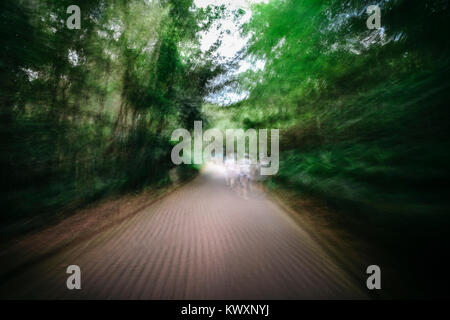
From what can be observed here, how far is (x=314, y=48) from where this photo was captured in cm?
561

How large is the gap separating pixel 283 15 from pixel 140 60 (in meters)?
5.40

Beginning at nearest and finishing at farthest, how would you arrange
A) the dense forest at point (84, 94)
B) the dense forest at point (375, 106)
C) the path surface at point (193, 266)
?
the path surface at point (193, 266), the dense forest at point (375, 106), the dense forest at point (84, 94)

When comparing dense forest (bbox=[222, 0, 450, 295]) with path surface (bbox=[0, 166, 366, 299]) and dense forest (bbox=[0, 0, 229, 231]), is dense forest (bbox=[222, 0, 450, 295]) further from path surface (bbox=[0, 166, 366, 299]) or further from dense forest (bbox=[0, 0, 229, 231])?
dense forest (bbox=[0, 0, 229, 231])

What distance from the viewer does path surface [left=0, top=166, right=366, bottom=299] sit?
2.51 meters

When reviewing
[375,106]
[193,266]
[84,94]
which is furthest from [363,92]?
[84,94]

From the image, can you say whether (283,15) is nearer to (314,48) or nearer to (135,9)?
(314,48)

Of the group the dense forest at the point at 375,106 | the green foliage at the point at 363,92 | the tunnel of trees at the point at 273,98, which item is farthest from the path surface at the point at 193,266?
the green foliage at the point at 363,92

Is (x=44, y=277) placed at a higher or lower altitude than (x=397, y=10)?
lower

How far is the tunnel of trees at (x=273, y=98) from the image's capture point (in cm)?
297

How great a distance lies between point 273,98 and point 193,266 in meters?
7.26

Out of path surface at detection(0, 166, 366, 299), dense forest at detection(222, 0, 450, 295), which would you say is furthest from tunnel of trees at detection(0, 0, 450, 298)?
path surface at detection(0, 166, 366, 299)

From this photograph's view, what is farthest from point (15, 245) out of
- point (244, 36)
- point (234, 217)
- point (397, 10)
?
point (244, 36)

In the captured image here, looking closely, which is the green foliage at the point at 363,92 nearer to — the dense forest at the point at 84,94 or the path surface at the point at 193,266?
the path surface at the point at 193,266

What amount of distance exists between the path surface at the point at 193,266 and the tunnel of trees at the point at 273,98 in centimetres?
142
